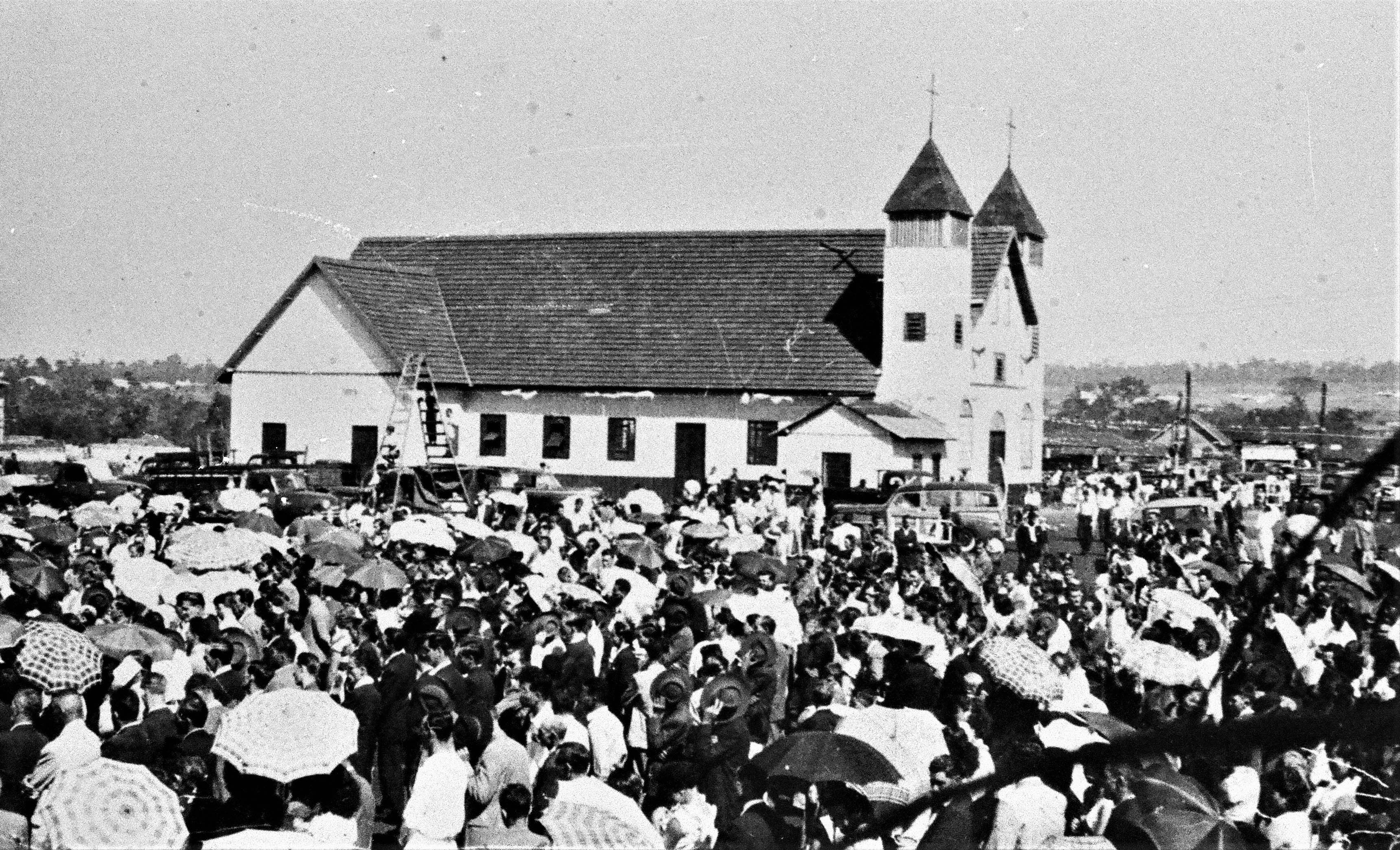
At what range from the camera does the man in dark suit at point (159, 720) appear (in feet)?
29.1

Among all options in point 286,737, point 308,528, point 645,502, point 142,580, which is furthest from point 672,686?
point 645,502

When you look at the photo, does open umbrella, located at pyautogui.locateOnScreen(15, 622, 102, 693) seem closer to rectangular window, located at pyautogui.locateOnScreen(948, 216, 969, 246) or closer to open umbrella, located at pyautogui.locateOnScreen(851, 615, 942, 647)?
open umbrella, located at pyautogui.locateOnScreen(851, 615, 942, 647)

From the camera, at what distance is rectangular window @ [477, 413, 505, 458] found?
49406 millimetres

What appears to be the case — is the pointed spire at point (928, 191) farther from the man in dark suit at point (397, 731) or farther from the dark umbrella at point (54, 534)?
the man in dark suit at point (397, 731)

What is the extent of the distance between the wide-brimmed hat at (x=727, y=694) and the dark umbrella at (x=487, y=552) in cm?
883

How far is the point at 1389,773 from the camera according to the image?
27.6ft

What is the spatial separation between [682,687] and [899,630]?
280 cm

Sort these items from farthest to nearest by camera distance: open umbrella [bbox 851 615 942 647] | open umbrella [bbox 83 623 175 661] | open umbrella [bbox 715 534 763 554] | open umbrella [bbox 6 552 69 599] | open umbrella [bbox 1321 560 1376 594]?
open umbrella [bbox 715 534 763 554]
open umbrella [bbox 1321 560 1376 594]
open umbrella [bbox 6 552 69 599]
open umbrella [bbox 851 615 942 647]
open umbrella [bbox 83 623 175 661]

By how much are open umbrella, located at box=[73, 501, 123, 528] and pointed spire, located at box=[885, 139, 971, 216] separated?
27.0 meters

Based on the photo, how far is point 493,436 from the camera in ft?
163

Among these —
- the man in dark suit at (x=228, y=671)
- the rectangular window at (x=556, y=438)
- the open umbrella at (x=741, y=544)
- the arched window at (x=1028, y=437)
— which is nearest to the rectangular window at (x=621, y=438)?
the rectangular window at (x=556, y=438)

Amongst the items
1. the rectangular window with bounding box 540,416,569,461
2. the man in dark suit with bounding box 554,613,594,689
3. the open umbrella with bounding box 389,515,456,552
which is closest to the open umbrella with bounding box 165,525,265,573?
the open umbrella with bounding box 389,515,456,552

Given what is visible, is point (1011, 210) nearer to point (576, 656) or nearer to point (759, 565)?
point (759, 565)

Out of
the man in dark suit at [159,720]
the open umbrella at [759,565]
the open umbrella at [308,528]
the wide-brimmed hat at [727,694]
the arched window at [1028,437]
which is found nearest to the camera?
the man in dark suit at [159,720]
